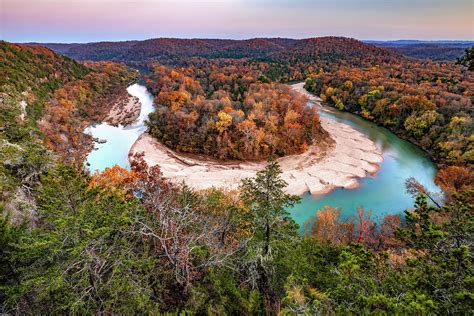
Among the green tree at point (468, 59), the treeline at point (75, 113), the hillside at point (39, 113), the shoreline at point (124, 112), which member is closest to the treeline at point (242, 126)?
the shoreline at point (124, 112)

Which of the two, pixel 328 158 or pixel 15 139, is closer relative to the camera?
pixel 15 139

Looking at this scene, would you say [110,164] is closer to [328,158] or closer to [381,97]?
[328,158]

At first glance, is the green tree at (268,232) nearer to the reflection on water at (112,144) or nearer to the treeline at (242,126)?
the treeline at (242,126)

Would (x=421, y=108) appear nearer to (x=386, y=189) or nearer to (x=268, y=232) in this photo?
(x=386, y=189)

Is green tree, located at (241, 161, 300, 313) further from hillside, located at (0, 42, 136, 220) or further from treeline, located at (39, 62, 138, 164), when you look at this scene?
treeline, located at (39, 62, 138, 164)

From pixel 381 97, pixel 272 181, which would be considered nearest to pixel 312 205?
pixel 272 181

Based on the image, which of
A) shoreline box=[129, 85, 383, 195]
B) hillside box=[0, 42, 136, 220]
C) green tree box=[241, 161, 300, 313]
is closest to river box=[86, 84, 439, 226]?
shoreline box=[129, 85, 383, 195]
